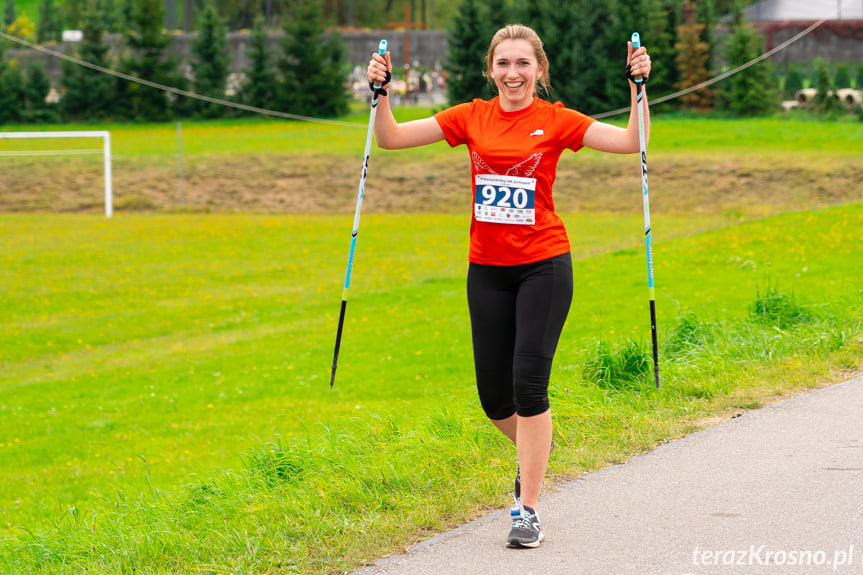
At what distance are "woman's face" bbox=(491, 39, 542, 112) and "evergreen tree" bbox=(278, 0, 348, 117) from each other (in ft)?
149

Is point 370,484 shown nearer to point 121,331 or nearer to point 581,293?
point 581,293

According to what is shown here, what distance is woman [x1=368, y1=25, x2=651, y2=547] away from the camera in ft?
16.3

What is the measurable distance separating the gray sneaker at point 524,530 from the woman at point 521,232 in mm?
69

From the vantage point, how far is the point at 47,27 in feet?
266

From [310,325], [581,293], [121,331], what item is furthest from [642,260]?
[121,331]

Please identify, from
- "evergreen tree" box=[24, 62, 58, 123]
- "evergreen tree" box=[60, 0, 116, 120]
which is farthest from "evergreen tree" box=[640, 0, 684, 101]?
"evergreen tree" box=[24, 62, 58, 123]

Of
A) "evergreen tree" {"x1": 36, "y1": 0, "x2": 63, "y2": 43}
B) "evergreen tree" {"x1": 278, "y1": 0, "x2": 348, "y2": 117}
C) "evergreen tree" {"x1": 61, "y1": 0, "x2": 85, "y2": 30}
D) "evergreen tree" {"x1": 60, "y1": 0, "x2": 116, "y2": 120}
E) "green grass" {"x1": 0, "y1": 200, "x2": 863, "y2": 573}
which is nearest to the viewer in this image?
"green grass" {"x1": 0, "y1": 200, "x2": 863, "y2": 573}

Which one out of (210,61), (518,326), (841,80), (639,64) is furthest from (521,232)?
(210,61)

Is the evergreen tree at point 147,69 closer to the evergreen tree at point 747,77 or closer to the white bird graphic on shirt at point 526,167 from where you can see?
the evergreen tree at point 747,77

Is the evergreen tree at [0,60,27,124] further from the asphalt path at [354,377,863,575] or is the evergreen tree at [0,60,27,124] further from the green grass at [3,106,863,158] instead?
the asphalt path at [354,377,863,575]

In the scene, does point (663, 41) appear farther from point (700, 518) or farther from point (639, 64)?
point (700, 518)

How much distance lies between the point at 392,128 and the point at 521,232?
0.88 metres

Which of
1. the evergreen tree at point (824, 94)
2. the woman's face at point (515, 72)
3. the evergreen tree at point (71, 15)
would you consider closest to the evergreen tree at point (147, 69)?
the evergreen tree at point (71, 15)

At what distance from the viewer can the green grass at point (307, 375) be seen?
211 inches
